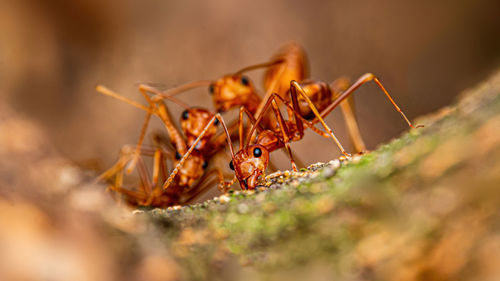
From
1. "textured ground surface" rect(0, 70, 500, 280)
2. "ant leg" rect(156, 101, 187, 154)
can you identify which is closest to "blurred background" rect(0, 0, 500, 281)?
"textured ground surface" rect(0, 70, 500, 280)

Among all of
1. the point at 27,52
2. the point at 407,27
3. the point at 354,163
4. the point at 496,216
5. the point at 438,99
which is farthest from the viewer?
the point at 407,27

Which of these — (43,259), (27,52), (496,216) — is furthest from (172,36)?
(496,216)

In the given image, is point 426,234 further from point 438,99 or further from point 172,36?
point 172,36

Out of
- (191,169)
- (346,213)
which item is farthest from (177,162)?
(346,213)

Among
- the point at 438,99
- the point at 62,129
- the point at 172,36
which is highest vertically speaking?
the point at 172,36

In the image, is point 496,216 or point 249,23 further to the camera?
point 249,23

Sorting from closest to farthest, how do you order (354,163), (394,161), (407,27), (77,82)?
(394,161), (354,163), (77,82), (407,27)

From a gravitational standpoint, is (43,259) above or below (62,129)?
below

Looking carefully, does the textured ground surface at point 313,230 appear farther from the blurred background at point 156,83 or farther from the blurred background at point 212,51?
the blurred background at point 212,51
